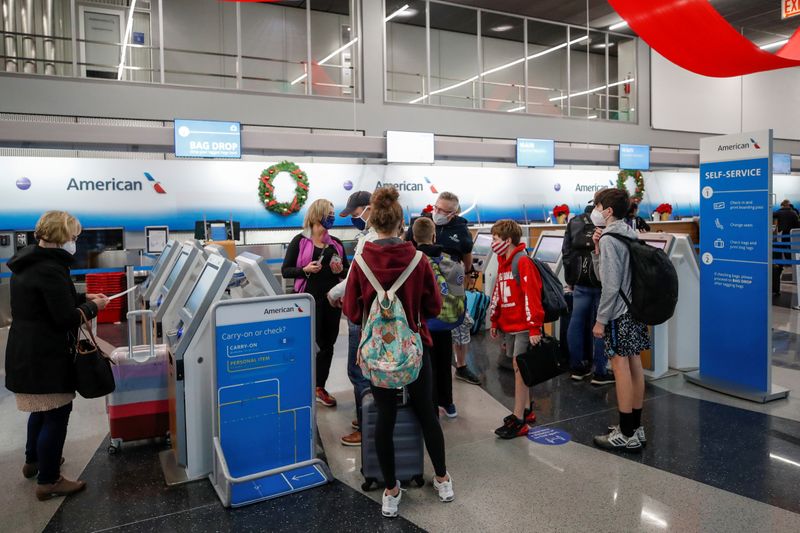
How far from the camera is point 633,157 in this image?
39.5 ft

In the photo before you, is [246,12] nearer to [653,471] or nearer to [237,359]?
[237,359]

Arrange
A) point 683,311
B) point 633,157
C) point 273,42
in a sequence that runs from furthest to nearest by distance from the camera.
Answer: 1. point 273,42
2. point 633,157
3. point 683,311

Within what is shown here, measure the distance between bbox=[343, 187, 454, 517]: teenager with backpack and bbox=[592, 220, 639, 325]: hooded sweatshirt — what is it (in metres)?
1.20

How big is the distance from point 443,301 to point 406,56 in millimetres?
12259

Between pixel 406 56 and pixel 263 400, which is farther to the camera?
pixel 406 56

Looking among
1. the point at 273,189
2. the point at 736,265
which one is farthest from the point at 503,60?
the point at 736,265

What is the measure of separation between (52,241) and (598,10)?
13.8m

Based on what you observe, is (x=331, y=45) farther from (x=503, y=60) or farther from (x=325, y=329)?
(x=325, y=329)

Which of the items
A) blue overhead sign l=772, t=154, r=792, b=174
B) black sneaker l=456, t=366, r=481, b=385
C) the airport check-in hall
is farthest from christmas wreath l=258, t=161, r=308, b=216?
blue overhead sign l=772, t=154, r=792, b=174

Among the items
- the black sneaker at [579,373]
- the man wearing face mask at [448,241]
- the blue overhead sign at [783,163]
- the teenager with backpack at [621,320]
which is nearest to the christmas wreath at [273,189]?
the man wearing face mask at [448,241]

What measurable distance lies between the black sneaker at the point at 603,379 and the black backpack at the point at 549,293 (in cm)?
130

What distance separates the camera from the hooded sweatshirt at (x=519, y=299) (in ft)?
A: 11.4

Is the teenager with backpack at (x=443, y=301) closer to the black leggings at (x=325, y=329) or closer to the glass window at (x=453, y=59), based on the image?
the black leggings at (x=325, y=329)

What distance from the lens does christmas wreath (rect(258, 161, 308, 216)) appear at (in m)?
10.7
